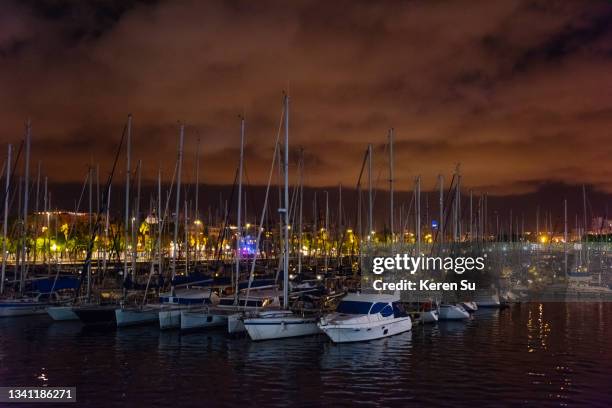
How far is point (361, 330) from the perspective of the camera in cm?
3881

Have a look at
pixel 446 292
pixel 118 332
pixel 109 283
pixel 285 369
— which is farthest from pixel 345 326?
pixel 109 283

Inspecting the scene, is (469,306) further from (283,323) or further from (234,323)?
(234,323)

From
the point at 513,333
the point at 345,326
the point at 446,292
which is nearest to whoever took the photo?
the point at 345,326

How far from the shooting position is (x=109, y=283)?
2512 inches

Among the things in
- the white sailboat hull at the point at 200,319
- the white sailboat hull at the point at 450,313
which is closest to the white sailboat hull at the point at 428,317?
the white sailboat hull at the point at 450,313

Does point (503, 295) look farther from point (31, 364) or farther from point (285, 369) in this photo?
point (31, 364)

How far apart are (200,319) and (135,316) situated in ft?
18.4

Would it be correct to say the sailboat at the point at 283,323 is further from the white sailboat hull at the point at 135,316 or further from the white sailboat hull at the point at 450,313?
the white sailboat hull at the point at 450,313

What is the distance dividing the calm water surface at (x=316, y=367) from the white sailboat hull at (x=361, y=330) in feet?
2.43

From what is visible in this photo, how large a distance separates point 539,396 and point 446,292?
35637 millimetres

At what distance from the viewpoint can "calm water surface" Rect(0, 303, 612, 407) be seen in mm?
26031

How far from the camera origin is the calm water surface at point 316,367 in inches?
1025
